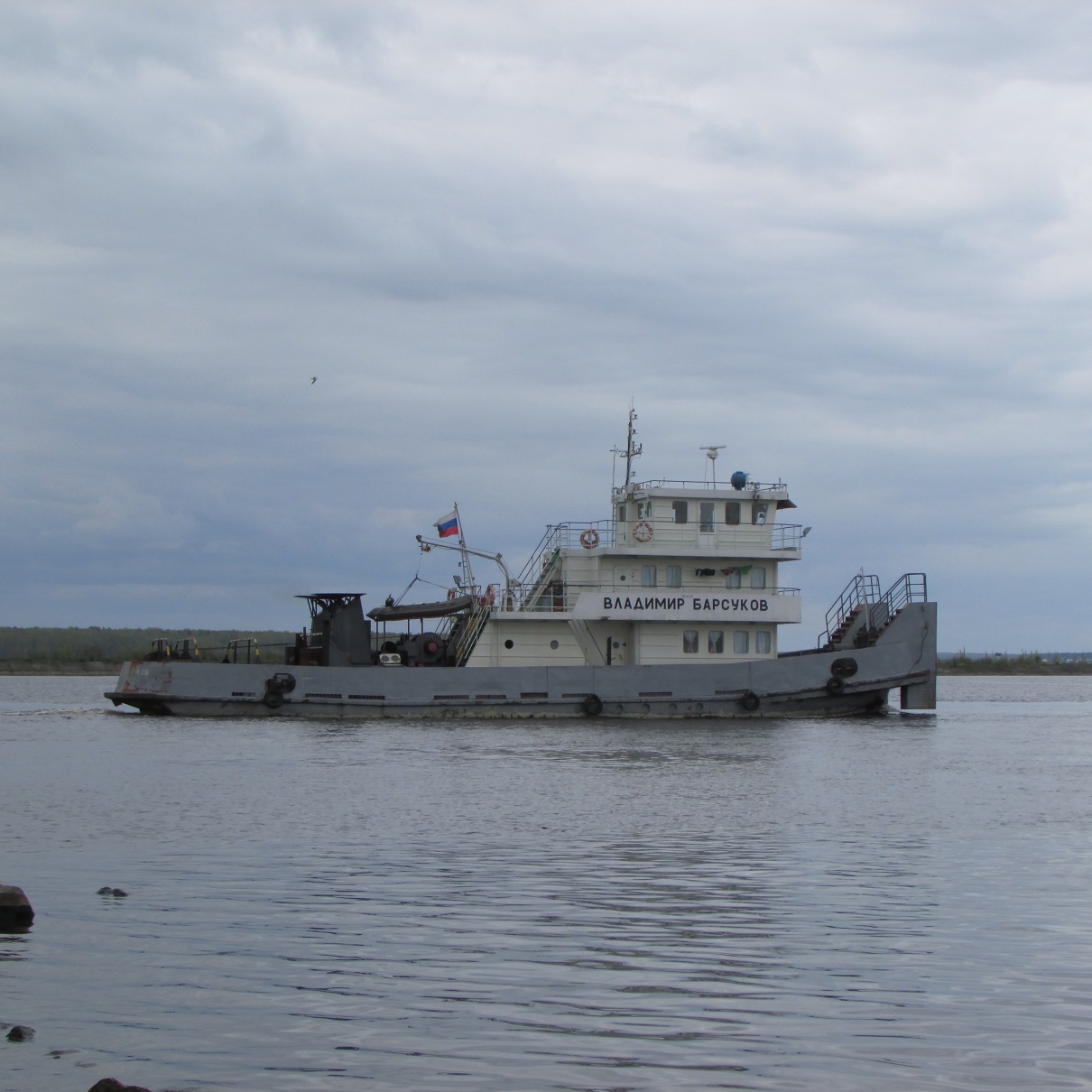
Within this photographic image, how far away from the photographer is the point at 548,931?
10000 millimetres

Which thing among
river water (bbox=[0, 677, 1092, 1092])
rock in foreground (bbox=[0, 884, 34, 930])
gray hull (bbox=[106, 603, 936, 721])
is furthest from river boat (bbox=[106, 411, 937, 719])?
rock in foreground (bbox=[0, 884, 34, 930])

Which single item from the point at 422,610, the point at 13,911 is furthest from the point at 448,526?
the point at 13,911

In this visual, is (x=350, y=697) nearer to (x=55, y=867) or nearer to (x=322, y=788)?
(x=322, y=788)

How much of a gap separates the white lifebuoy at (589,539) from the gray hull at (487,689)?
10.4ft

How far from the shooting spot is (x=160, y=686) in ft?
109

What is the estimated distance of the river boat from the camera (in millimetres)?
32625

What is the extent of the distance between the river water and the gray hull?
1011cm

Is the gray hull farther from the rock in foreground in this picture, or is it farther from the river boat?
the rock in foreground

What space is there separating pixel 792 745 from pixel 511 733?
20.4ft

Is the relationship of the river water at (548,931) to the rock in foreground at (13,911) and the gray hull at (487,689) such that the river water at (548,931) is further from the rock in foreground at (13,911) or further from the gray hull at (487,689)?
the gray hull at (487,689)

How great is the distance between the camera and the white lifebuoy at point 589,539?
33.8 meters

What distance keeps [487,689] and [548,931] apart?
2252cm

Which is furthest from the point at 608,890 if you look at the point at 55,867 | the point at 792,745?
the point at 792,745

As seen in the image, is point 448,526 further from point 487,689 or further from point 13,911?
point 13,911
